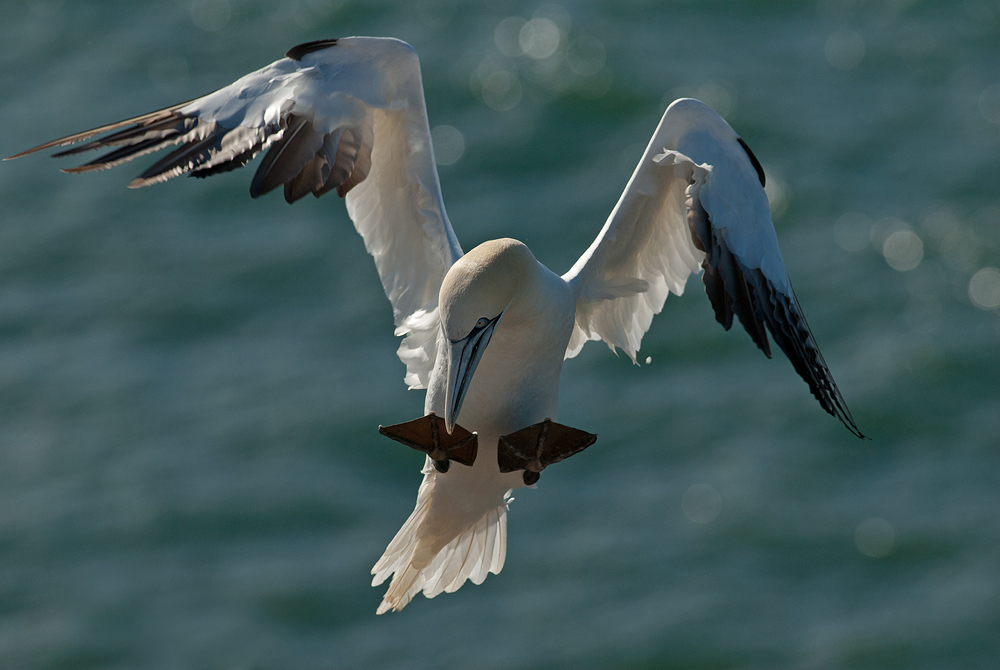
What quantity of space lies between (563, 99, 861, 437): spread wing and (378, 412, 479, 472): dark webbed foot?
1073 millimetres

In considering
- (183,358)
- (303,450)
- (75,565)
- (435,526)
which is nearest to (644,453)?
(303,450)

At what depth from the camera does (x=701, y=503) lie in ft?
67.5

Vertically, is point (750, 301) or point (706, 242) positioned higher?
point (706, 242)

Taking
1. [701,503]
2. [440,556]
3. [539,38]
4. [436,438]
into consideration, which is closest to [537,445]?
[436,438]

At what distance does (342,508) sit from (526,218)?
542 centimetres

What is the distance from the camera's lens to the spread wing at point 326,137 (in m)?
6.43

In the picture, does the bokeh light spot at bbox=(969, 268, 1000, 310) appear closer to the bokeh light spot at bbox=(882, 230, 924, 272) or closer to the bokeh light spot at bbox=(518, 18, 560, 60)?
the bokeh light spot at bbox=(882, 230, 924, 272)

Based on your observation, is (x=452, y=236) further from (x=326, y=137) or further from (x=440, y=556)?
(x=440, y=556)

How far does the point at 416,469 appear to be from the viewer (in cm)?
2030

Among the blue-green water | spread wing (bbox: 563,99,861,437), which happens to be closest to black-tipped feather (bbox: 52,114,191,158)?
spread wing (bbox: 563,99,861,437)

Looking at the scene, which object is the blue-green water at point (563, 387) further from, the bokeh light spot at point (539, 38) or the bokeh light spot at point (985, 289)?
the bokeh light spot at point (539, 38)

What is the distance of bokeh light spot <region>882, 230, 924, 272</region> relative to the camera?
21.1 m

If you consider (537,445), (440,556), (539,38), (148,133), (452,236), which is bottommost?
(440,556)

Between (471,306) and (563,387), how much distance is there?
14.0 m
